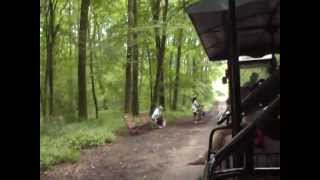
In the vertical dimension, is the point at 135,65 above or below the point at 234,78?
above

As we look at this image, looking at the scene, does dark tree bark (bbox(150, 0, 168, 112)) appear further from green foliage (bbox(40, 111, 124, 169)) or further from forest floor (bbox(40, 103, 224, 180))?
forest floor (bbox(40, 103, 224, 180))

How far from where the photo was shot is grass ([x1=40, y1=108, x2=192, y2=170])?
13.3 metres

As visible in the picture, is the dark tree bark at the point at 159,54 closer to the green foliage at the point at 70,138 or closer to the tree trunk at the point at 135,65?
the tree trunk at the point at 135,65

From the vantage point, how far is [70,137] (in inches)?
638

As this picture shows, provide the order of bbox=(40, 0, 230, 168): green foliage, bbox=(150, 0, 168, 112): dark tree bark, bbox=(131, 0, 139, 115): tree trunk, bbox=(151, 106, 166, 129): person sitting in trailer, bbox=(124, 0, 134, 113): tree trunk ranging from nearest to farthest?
bbox=(40, 0, 230, 168): green foliage → bbox=(124, 0, 134, 113): tree trunk → bbox=(151, 106, 166, 129): person sitting in trailer → bbox=(131, 0, 139, 115): tree trunk → bbox=(150, 0, 168, 112): dark tree bark

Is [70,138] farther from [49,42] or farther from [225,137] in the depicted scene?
[225,137]

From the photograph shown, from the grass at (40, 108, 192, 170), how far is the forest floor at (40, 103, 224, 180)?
28cm

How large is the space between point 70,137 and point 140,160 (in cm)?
356

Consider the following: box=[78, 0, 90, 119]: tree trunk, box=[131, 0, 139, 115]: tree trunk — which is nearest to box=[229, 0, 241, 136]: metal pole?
box=[78, 0, 90, 119]: tree trunk

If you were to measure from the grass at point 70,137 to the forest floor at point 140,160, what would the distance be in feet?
0.90

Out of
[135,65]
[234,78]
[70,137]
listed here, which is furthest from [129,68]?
[234,78]

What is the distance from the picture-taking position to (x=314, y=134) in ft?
3.61

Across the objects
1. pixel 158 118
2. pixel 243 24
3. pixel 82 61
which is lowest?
pixel 158 118
